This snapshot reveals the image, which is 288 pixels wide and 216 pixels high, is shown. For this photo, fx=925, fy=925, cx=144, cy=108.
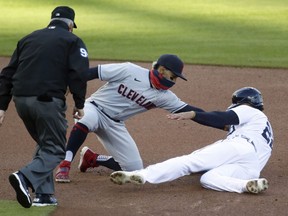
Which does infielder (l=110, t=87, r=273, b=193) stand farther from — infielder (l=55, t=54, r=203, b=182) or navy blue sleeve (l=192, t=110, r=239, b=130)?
infielder (l=55, t=54, r=203, b=182)

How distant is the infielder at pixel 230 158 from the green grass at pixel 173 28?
6.58m

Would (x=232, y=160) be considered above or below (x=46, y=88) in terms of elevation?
below

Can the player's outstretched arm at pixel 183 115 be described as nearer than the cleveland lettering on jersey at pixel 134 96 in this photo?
Yes

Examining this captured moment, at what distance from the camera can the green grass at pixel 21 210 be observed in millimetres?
7742

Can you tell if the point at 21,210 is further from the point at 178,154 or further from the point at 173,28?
the point at 173,28

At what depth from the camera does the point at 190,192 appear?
28.7 feet

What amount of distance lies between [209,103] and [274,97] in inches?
41.4

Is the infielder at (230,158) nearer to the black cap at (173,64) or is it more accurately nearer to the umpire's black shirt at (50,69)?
the black cap at (173,64)

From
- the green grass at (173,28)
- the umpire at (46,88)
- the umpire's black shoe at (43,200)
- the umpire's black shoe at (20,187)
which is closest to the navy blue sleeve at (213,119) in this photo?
the umpire at (46,88)

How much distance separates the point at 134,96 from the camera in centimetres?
934

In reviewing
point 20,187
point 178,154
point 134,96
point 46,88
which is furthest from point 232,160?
point 20,187

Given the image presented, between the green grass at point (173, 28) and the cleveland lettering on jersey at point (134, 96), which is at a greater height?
the cleveland lettering on jersey at point (134, 96)

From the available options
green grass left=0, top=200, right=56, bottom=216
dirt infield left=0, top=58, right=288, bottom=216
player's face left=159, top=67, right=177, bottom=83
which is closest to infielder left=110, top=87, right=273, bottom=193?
dirt infield left=0, top=58, right=288, bottom=216

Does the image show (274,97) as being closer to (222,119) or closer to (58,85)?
(222,119)
